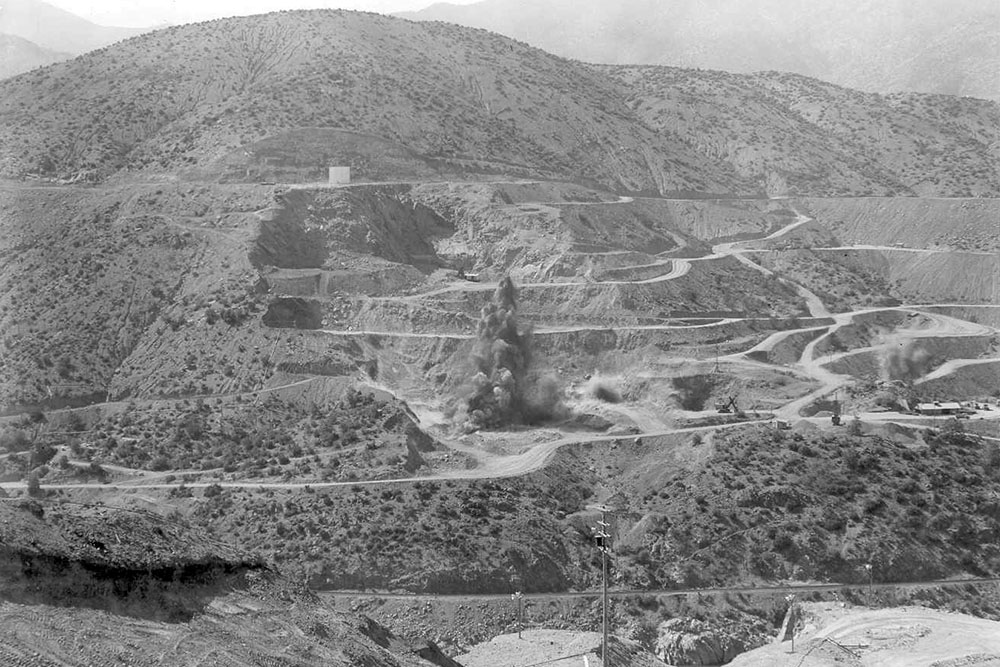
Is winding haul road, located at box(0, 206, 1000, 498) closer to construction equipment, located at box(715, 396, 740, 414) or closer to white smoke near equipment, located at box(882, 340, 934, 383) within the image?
white smoke near equipment, located at box(882, 340, 934, 383)

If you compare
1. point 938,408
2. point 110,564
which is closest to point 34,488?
point 110,564

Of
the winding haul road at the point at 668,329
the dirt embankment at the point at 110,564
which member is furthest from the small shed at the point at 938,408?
the dirt embankment at the point at 110,564

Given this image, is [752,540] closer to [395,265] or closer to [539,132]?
[395,265]

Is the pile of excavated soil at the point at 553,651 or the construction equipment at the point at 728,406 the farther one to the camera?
the construction equipment at the point at 728,406

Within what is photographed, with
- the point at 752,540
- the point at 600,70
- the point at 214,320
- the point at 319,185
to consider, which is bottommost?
the point at 752,540


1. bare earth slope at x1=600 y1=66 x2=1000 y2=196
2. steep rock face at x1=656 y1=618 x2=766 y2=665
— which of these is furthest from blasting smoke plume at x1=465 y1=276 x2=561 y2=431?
bare earth slope at x1=600 y1=66 x2=1000 y2=196

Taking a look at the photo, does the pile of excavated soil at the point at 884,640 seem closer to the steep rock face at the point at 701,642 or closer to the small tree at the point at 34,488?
the steep rock face at the point at 701,642

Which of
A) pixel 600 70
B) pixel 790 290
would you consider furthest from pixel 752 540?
pixel 600 70
